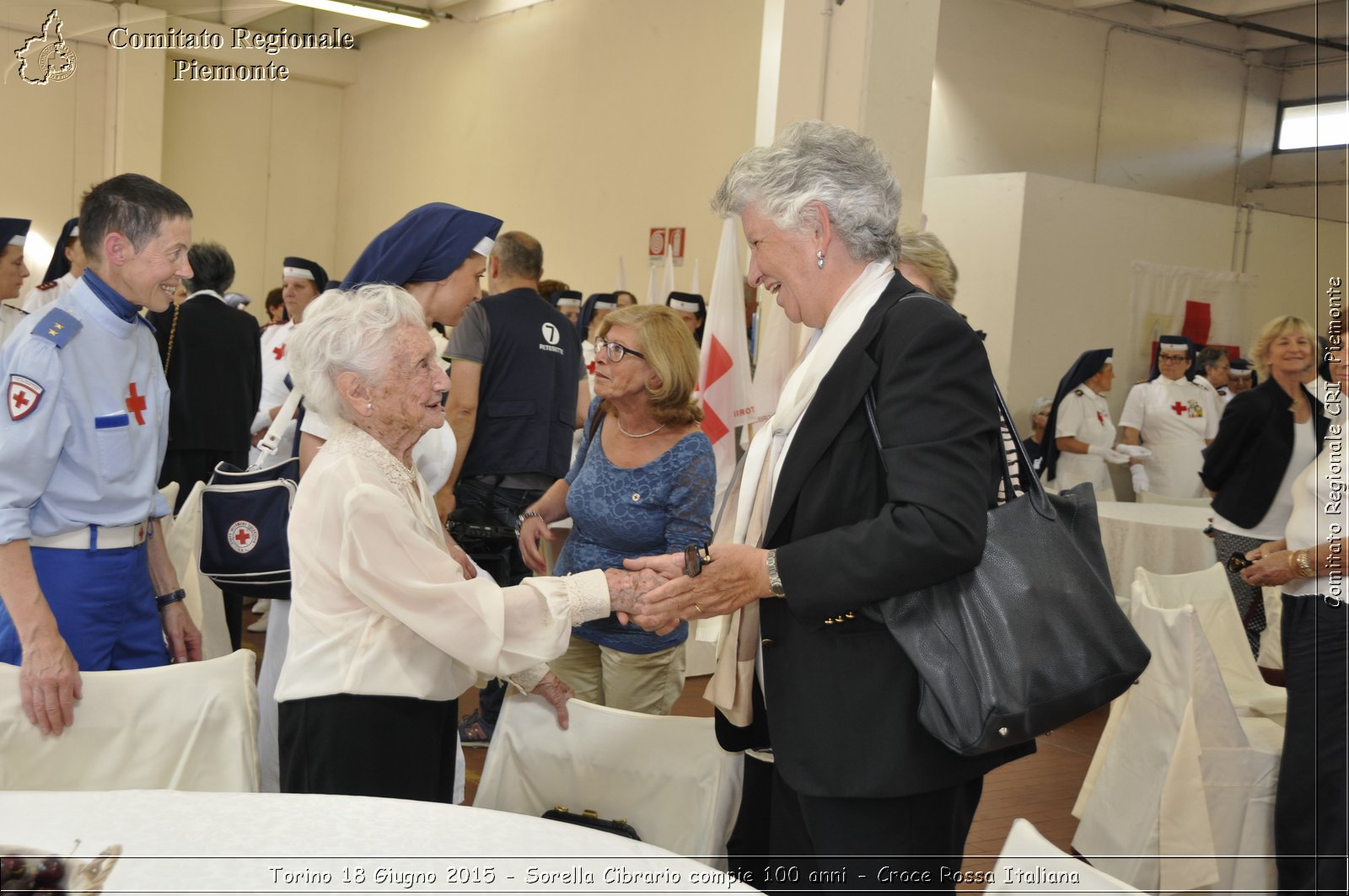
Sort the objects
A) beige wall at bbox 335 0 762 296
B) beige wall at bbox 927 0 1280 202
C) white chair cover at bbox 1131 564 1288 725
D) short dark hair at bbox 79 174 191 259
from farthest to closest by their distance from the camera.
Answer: beige wall at bbox 927 0 1280 202
beige wall at bbox 335 0 762 296
white chair cover at bbox 1131 564 1288 725
short dark hair at bbox 79 174 191 259

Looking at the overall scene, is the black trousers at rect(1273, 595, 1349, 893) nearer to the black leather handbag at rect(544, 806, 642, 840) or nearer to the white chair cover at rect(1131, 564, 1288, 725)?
the white chair cover at rect(1131, 564, 1288, 725)

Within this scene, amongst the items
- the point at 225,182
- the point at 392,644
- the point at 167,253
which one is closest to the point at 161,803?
the point at 392,644

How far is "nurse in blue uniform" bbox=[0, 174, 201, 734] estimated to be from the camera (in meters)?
2.18

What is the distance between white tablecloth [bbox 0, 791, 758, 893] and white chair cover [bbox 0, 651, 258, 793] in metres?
0.31

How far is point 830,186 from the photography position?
179 cm

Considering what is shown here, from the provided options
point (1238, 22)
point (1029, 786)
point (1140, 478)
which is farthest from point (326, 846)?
point (1238, 22)

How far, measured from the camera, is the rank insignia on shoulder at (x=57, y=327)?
224 cm

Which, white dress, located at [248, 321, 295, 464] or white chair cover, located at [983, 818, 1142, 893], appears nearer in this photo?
white chair cover, located at [983, 818, 1142, 893]

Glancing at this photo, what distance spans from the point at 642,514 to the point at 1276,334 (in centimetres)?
271

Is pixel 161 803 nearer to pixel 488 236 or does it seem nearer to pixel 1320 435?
pixel 488 236

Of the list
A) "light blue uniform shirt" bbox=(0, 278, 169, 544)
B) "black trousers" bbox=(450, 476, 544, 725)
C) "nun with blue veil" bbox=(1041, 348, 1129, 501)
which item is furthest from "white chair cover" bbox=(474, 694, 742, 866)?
"nun with blue veil" bbox=(1041, 348, 1129, 501)

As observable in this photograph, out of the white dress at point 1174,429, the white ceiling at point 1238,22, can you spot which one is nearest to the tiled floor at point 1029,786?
the white dress at point 1174,429

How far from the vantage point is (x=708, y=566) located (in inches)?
69.4

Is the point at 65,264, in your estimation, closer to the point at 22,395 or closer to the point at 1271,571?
→ the point at 22,395
